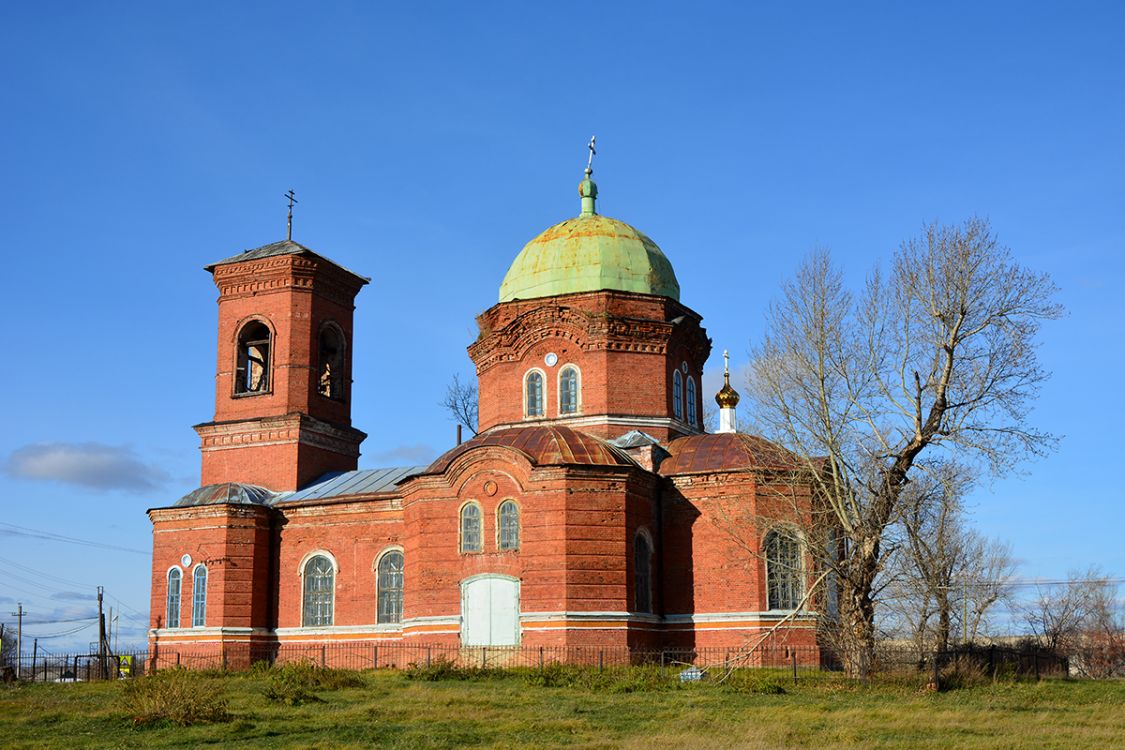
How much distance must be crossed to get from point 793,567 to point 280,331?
50.2ft

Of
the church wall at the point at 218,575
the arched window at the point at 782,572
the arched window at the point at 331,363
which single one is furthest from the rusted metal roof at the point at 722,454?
the church wall at the point at 218,575

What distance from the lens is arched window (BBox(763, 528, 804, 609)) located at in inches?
1002

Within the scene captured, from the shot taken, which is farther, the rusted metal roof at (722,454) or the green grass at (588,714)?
the rusted metal roof at (722,454)

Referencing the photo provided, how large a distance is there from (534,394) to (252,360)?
29.4 feet

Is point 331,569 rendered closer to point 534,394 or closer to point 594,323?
point 534,394

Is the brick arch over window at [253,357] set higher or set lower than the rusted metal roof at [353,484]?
higher

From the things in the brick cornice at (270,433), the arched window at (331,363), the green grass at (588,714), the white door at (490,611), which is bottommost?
the green grass at (588,714)

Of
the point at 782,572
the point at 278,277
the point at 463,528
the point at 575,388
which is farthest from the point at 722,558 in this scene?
the point at 278,277

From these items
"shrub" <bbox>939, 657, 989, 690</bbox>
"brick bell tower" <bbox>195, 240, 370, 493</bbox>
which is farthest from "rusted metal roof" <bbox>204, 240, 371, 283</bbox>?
"shrub" <bbox>939, 657, 989, 690</bbox>

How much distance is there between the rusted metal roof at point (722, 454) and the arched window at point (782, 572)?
1.55 metres

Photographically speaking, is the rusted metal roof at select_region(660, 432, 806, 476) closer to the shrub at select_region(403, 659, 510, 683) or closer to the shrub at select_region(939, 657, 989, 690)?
the shrub at select_region(939, 657, 989, 690)

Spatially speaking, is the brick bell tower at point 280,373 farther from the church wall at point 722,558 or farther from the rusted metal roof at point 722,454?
the church wall at point 722,558

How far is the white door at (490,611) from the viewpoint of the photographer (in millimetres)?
24969

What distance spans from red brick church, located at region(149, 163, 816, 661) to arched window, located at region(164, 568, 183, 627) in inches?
2.2
